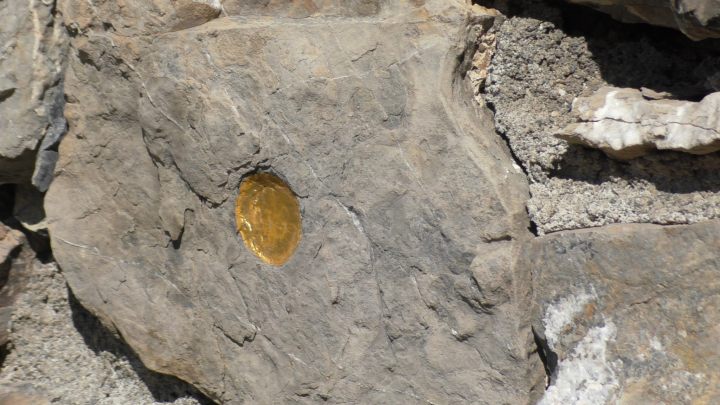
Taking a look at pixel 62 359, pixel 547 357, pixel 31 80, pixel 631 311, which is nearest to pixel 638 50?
pixel 631 311

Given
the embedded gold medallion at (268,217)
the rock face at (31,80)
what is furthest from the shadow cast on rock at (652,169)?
the rock face at (31,80)

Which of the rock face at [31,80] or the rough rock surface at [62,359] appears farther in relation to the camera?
the rough rock surface at [62,359]

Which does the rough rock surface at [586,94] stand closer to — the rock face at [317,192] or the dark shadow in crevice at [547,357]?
the rock face at [317,192]

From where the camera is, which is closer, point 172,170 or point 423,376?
point 423,376

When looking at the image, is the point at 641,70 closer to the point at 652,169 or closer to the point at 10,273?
the point at 652,169

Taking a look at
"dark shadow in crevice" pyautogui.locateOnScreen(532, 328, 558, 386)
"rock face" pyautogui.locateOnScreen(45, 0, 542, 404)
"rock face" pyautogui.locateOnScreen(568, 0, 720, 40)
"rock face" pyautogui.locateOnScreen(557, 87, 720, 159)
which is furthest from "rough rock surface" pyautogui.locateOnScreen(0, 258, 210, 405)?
"rock face" pyautogui.locateOnScreen(568, 0, 720, 40)

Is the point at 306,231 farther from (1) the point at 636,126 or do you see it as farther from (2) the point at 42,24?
(2) the point at 42,24

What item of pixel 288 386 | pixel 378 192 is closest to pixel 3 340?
pixel 288 386
